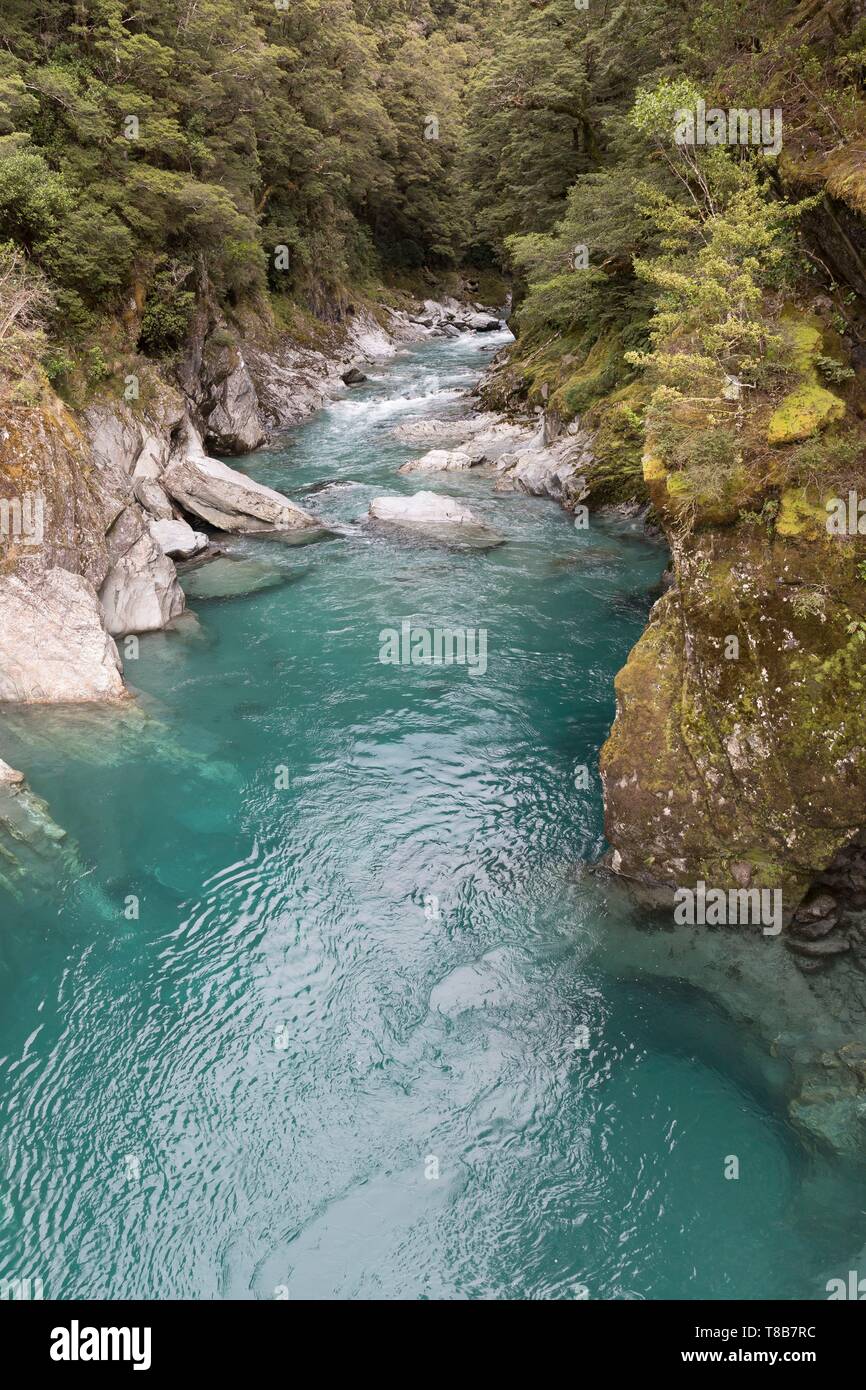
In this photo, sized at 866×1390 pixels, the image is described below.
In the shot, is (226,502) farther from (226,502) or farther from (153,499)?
(153,499)

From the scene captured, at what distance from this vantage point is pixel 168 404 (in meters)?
21.0

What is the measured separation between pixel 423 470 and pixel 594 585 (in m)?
9.63

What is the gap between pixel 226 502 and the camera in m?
20.4

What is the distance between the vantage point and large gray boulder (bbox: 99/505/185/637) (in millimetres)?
15422

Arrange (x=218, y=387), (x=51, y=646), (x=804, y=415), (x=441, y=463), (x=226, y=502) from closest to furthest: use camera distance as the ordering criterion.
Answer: (x=804, y=415) < (x=51, y=646) < (x=226, y=502) < (x=441, y=463) < (x=218, y=387)

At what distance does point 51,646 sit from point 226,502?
817 centimetres

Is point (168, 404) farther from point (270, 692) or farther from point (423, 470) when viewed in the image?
point (270, 692)

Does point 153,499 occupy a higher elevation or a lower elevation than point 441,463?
lower

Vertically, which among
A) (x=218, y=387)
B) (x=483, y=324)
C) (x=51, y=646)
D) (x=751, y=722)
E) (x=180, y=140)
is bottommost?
(x=751, y=722)

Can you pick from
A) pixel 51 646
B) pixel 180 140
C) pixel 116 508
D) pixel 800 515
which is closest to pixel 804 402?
pixel 800 515

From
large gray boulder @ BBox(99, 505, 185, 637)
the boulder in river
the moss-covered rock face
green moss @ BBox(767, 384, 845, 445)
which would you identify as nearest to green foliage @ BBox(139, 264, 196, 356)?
the boulder in river

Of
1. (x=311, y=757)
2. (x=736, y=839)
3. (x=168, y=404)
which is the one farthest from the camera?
(x=168, y=404)
